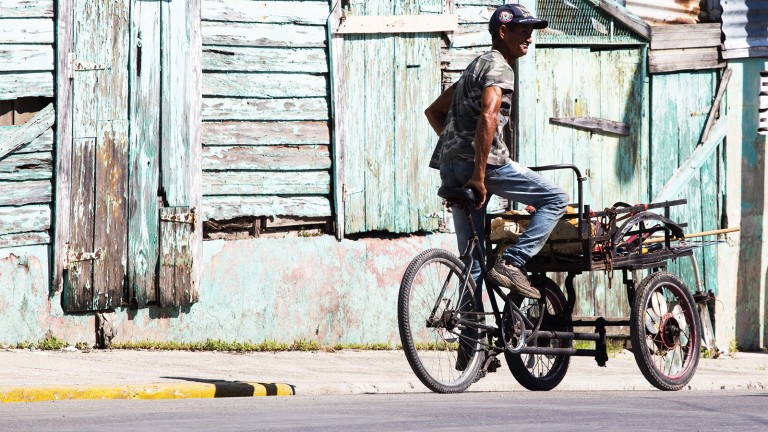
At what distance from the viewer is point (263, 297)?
10.2 metres

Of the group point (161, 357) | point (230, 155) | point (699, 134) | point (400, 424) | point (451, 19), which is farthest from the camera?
point (699, 134)

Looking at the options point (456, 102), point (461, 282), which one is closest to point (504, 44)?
point (456, 102)

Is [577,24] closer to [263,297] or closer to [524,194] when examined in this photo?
[263,297]

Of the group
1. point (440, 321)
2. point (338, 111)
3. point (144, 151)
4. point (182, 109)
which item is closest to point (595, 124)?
point (338, 111)

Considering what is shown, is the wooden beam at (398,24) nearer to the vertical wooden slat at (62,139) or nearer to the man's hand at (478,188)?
the vertical wooden slat at (62,139)

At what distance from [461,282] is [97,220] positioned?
3735 millimetres

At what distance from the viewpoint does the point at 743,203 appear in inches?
484

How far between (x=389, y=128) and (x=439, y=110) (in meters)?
3.07

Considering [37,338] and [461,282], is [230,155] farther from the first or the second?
[461,282]

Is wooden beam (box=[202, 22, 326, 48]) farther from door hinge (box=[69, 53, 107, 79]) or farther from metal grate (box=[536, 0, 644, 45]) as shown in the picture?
metal grate (box=[536, 0, 644, 45])

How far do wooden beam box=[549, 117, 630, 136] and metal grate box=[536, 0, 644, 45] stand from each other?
2.37 feet

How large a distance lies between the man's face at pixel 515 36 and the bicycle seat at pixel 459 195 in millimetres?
929

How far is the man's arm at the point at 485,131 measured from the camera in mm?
6824

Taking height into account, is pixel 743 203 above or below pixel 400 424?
above
